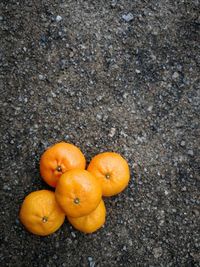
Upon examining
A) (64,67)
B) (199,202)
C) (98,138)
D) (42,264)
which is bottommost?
(42,264)

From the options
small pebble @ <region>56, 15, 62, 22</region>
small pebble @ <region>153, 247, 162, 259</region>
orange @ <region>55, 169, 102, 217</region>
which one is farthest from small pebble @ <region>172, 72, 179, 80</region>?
small pebble @ <region>153, 247, 162, 259</region>

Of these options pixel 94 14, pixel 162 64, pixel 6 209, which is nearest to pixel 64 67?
pixel 94 14

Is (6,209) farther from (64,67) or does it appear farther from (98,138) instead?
(64,67)

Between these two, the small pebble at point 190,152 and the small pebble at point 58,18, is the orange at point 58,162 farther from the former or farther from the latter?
the small pebble at point 58,18

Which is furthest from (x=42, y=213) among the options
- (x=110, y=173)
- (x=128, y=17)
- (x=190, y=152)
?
(x=128, y=17)

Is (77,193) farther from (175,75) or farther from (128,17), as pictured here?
(128,17)

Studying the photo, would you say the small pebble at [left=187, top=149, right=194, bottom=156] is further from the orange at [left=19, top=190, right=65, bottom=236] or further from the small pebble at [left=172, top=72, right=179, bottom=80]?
the orange at [left=19, top=190, right=65, bottom=236]
